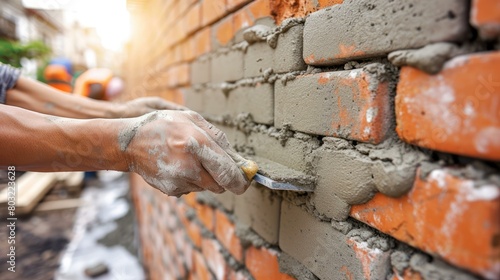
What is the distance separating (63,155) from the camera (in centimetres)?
90

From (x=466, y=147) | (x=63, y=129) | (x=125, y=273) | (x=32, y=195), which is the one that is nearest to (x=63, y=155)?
(x=63, y=129)

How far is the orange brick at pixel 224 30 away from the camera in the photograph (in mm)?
1248

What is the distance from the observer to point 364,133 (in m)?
0.66

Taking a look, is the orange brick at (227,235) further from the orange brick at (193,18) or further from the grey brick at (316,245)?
the orange brick at (193,18)

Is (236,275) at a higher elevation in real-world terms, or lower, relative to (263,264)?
lower

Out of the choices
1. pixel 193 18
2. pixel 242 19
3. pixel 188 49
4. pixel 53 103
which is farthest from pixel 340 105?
pixel 53 103

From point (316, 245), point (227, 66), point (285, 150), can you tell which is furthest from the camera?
point (227, 66)

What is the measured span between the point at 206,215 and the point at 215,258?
0.82 ft

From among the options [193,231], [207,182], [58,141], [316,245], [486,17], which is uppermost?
[486,17]

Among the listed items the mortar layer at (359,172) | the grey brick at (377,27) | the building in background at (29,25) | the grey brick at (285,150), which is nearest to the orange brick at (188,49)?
the grey brick at (285,150)

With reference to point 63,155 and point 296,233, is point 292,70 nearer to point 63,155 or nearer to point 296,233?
point 296,233

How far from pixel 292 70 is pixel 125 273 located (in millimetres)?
3463

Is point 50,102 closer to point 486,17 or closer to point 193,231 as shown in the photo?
point 193,231

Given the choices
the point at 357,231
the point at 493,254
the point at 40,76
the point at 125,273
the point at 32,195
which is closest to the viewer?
the point at 493,254
